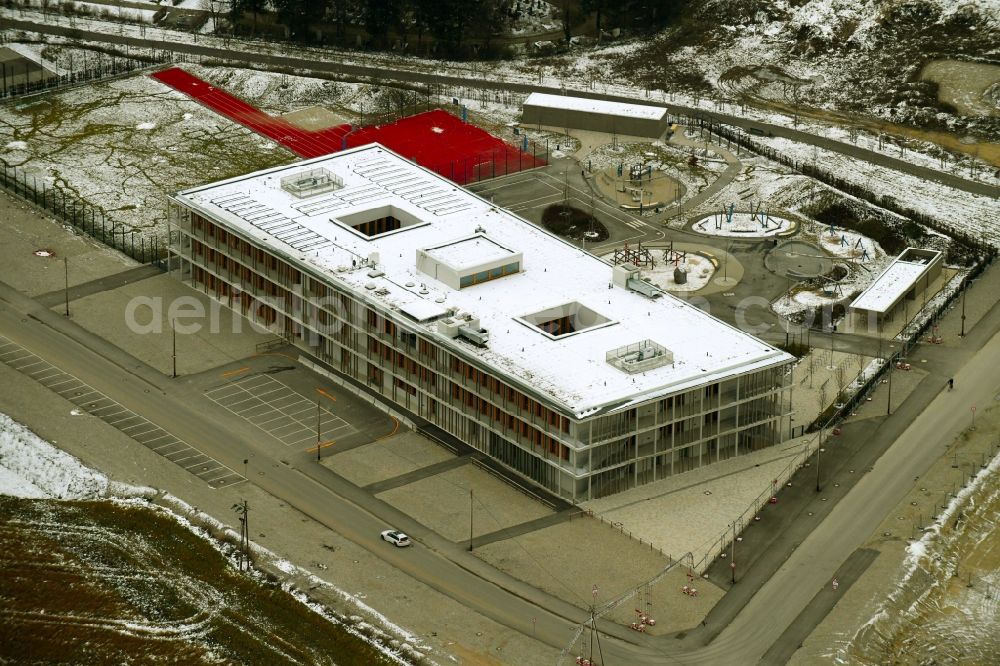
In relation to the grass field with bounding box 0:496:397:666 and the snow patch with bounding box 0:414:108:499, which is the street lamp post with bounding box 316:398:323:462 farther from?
the snow patch with bounding box 0:414:108:499

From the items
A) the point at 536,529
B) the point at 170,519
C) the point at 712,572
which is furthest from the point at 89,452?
the point at 712,572

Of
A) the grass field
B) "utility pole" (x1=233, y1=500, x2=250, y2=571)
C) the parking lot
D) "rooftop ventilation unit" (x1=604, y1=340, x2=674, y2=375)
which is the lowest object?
the grass field

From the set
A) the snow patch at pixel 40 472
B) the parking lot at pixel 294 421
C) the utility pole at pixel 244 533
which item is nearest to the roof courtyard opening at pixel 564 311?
the parking lot at pixel 294 421

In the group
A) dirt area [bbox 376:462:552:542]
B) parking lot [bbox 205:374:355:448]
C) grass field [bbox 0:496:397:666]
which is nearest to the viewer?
grass field [bbox 0:496:397:666]

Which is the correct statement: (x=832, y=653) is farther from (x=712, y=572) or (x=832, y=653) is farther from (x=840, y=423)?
(x=840, y=423)

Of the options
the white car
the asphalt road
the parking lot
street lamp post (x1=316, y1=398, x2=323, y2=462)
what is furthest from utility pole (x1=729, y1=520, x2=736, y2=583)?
the parking lot

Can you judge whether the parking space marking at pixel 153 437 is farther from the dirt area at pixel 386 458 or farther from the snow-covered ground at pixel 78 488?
the dirt area at pixel 386 458
